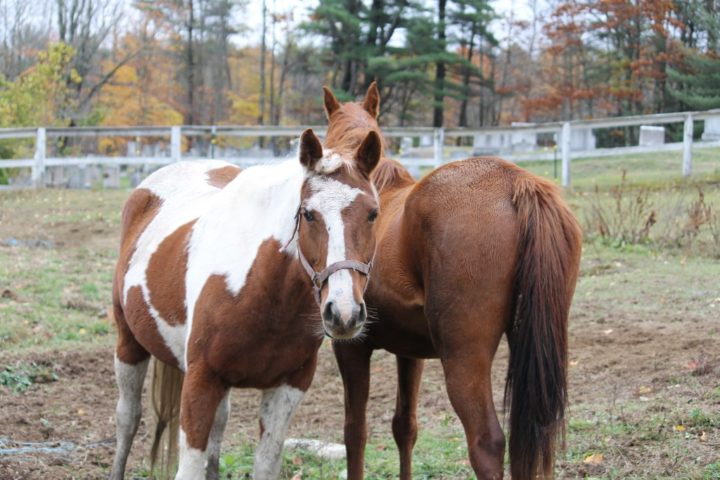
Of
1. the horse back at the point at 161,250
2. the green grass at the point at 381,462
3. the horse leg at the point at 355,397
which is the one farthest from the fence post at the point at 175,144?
the horse leg at the point at 355,397

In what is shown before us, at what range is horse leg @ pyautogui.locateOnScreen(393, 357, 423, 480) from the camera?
4.38 metres

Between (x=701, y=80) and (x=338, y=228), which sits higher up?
(x=701, y=80)

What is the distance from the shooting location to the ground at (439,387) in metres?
4.59

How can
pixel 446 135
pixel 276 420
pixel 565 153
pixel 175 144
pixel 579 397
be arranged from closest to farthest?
pixel 276 420
pixel 579 397
pixel 565 153
pixel 446 135
pixel 175 144

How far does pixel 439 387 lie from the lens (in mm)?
6422

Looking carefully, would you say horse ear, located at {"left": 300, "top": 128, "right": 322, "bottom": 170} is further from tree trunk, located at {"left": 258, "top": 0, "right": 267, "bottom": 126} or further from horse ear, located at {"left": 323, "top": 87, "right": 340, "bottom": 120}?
tree trunk, located at {"left": 258, "top": 0, "right": 267, "bottom": 126}

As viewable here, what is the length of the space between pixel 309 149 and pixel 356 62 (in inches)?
992

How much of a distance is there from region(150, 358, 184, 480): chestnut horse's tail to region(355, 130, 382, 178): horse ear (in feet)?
6.53

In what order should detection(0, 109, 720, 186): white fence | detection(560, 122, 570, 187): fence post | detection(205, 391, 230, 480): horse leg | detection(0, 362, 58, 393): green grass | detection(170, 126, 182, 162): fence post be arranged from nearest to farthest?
1. detection(205, 391, 230, 480): horse leg
2. detection(0, 362, 58, 393): green grass
3. detection(0, 109, 720, 186): white fence
4. detection(560, 122, 570, 187): fence post
5. detection(170, 126, 182, 162): fence post

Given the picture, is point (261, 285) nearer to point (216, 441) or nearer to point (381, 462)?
point (216, 441)

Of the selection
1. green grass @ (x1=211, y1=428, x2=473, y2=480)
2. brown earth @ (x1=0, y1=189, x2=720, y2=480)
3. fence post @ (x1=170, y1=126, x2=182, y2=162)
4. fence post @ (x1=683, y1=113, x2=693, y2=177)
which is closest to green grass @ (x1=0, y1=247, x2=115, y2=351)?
brown earth @ (x1=0, y1=189, x2=720, y2=480)

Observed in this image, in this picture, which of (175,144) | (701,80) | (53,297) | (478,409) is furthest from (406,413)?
(701,80)

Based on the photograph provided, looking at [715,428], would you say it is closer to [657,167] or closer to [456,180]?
[456,180]

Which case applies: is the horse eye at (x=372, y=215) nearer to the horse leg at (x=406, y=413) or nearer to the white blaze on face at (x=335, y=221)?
the white blaze on face at (x=335, y=221)
